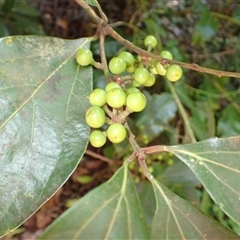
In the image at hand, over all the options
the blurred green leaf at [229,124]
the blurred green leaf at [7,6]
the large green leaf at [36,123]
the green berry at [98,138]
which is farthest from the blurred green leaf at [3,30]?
the blurred green leaf at [229,124]

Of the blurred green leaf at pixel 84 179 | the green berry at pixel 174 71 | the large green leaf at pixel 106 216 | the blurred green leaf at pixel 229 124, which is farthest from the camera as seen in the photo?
the blurred green leaf at pixel 84 179

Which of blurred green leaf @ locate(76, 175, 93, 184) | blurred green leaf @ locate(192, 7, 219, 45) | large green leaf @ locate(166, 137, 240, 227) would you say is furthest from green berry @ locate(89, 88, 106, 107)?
blurred green leaf @ locate(76, 175, 93, 184)

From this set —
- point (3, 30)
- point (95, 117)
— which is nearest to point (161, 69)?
point (95, 117)

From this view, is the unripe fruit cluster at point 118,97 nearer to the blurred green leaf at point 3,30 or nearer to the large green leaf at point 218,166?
the large green leaf at point 218,166

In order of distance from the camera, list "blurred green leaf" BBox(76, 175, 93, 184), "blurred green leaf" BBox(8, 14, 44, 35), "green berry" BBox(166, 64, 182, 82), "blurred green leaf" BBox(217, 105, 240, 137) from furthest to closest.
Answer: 1. "blurred green leaf" BBox(76, 175, 93, 184)
2. "blurred green leaf" BBox(217, 105, 240, 137)
3. "blurred green leaf" BBox(8, 14, 44, 35)
4. "green berry" BBox(166, 64, 182, 82)

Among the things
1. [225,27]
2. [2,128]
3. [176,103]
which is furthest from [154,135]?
[2,128]

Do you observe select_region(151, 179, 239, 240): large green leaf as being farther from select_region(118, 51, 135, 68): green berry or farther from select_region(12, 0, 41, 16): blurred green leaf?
select_region(12, 0, 41, 16): blurred green leaf
